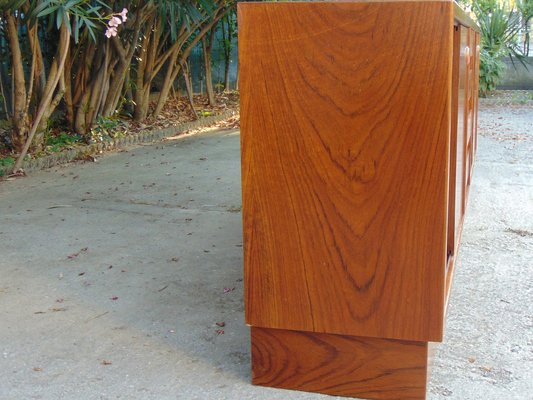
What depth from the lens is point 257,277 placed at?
2393 millimetres

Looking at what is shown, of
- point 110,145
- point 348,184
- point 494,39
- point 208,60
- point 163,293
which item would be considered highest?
point 494,39

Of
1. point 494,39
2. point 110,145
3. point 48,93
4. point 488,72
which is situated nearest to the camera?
point 48,93

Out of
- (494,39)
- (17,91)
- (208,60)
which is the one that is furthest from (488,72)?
(17,91)

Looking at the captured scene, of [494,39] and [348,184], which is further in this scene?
[494,39]

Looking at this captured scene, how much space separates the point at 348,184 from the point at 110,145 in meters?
5.51

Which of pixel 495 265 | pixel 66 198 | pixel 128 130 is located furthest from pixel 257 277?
pixel 128 130

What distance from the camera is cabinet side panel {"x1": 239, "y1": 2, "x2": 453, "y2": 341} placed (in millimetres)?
2139

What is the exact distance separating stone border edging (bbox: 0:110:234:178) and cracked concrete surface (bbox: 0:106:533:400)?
36 centimetres

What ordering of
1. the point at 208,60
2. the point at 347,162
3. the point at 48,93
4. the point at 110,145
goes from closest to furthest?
1. the point at 347,162
2. the point at 48,93
3. the point at 110,145
4. the point at 208,60

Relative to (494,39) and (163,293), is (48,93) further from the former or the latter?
(494,39)

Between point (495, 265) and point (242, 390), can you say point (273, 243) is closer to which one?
point (242, 390)

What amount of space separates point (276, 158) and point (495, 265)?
188cm

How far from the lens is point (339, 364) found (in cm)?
240

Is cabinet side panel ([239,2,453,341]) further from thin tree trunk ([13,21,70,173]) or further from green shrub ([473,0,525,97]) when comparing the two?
green shrub ([473,0,525,97])
